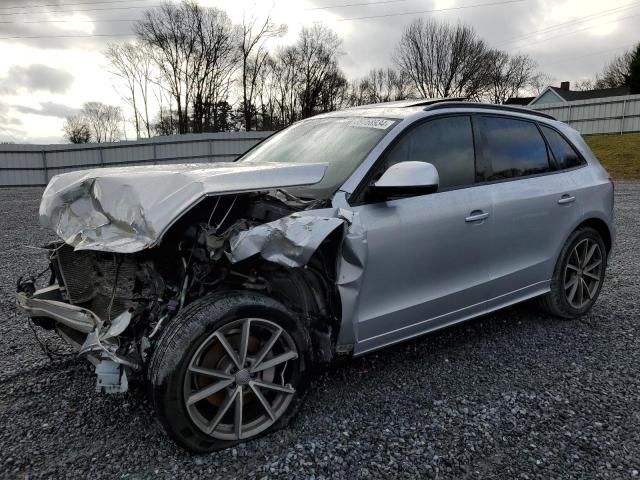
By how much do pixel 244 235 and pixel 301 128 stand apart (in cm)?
166

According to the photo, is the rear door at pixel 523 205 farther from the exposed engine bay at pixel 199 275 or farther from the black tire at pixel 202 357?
the black tire at pixel 202 357

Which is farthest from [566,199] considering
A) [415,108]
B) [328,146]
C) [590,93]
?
[590,93]

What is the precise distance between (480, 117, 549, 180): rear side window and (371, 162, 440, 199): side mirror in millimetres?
904

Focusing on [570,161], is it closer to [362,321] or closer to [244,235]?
[362,321]

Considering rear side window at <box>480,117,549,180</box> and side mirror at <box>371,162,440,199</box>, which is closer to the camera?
side mirror at <box>371,162,440,199</box>

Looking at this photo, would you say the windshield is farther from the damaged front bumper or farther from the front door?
the damaged front bumper

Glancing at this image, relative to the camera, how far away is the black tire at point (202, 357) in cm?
217

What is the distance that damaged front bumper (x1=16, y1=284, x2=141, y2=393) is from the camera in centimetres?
219

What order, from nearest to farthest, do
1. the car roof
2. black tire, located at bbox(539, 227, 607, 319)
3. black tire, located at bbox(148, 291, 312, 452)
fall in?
black tire, located at bbox(148, 291, 312, 452)
the car roof
black tire, located at bbox(539, 227, 607, 319)

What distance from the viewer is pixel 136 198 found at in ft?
7.70

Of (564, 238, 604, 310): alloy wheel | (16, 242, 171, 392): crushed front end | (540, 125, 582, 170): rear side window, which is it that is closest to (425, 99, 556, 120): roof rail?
(540, 125, 582, 170): rear side window

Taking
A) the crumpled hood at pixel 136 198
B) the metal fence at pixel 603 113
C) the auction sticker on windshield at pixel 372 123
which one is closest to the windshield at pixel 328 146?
the auction sticker on windshield at pixel 372 123

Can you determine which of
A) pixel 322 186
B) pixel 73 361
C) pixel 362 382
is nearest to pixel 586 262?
pixel 362 382

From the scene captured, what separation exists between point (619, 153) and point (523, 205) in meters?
22.8
